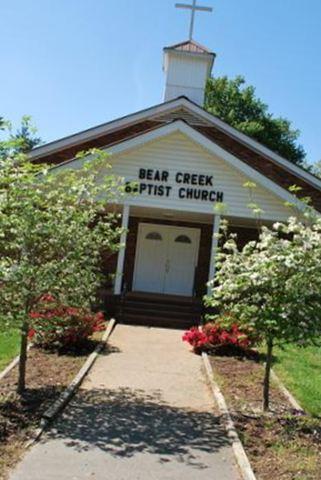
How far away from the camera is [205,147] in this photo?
50.8 feet

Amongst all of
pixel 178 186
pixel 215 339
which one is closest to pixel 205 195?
pixel 178 186

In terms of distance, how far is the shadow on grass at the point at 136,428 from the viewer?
20.8 ft

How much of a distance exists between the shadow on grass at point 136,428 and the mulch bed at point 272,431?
0.42 meters

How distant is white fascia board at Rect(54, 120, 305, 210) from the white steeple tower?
677 centimetres

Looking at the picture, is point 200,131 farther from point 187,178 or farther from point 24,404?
point 24,404

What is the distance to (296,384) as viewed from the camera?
31.8ft

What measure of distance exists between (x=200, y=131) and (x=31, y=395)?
43.9ft

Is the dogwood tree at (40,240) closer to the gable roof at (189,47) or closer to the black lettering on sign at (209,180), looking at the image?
the black lettering on sign at (209,180)

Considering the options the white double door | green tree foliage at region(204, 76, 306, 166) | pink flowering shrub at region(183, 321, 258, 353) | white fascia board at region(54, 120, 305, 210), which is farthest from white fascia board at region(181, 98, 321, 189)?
green tree foliage at region(204, 76, 306, 166)

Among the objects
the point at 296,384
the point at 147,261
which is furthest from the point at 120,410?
the point at 147,261

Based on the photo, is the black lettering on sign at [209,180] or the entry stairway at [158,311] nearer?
the entry stairway at [158,311]

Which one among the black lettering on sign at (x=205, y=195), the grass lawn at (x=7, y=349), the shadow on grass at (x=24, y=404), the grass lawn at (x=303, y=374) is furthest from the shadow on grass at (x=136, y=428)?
the black lettering on sign at (x=205, y=195)

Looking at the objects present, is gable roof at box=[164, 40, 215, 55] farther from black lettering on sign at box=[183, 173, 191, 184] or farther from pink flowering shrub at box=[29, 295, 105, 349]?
Answer: pink flowering shrub at box=[29, 295, 105, 349]

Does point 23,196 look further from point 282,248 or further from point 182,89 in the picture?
point 182,89
